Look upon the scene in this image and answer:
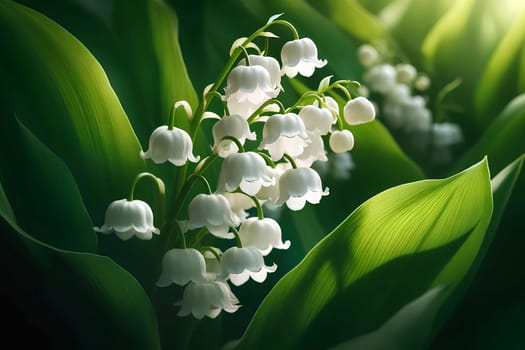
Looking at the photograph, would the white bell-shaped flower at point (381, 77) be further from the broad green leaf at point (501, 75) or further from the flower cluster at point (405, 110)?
the broad green leaf at point (501, 75)

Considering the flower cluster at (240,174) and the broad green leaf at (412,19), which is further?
the broad green leaf at (412,19)

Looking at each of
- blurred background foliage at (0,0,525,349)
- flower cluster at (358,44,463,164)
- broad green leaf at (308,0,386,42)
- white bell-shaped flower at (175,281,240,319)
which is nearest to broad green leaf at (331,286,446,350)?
blurred background foliage at (0,0,525,349)

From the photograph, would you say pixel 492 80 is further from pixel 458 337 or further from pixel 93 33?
pixel 93 33

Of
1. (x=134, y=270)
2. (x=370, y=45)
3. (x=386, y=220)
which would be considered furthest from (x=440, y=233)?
(x=370, y=45)

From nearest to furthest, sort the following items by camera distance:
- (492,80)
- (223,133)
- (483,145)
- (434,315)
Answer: (223,133), (434,315), (483,145), (492,80)

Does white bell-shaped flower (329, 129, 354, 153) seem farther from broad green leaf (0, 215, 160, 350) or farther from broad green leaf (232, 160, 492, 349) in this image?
broad green leaf (0, 215, 160, 350)

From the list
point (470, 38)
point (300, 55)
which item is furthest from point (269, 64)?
point (470, 38)

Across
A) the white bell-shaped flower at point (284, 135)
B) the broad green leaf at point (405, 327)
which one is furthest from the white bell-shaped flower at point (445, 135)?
the white bell-shaped flower at point (284, 135)
